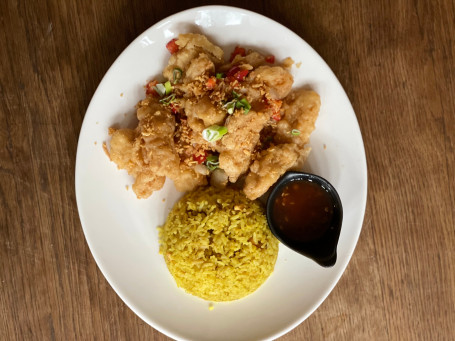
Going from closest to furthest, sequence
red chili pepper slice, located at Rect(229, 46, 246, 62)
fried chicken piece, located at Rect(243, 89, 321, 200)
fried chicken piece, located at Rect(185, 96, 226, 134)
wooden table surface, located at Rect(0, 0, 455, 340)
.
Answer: fried chicken piece, located at Rect(185, 96, 226, 134) → fried chicken piece, located at Rect(243, 89, 321, 200) → red chili pepper slice, located at Rect(229, 46, 246, 62) → wooden table surface, located at Rect(0, 0, 455, 340)

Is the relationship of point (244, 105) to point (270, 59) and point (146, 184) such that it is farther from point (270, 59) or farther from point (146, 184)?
point (146, 184)

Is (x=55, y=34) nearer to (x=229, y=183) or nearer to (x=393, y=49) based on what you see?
(x=229, y=183)

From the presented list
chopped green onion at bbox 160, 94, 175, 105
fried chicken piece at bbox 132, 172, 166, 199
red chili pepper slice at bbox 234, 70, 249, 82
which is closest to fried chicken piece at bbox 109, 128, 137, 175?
fried chicken piece at bbox 132, 172, 166, 199

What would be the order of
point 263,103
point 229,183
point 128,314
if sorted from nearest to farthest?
point 263,103 → point 229,183 → point 128,314

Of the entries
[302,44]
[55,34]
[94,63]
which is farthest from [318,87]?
[55,34]

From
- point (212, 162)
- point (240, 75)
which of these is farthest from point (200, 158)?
point (240, 75)

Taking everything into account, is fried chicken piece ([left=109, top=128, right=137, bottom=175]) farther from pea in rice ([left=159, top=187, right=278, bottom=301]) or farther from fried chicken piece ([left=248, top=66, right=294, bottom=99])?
fried chicken piece ([left=248, top=66, right=294, bottom=99])
